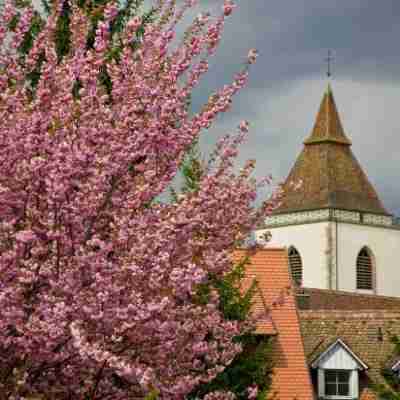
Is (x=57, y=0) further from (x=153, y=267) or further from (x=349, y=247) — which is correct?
(x=349, y=247)

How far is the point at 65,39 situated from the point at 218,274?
731 centimetres

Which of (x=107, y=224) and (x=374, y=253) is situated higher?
(x=374, y=253)

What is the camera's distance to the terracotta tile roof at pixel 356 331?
30.9 meters

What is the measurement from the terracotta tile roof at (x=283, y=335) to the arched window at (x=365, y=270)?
45756mm

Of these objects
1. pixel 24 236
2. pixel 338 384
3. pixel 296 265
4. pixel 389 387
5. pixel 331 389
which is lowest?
pixel 389 387

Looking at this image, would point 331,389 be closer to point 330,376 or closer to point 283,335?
point 330,376

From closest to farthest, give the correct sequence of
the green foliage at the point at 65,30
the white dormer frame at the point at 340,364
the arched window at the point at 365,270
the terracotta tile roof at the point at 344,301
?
the green foliage at the point at 65,30
the white dormer frame at the point at 340,364
the terracotta tile roof at the point at 344,301
the arched window at the point at 365,270

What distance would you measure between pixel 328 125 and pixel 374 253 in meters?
10.5

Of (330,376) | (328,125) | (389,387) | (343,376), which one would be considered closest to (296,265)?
(328,125)

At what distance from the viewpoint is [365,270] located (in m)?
71.5

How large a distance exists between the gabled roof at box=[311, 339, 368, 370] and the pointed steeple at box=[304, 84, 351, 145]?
47583 mm

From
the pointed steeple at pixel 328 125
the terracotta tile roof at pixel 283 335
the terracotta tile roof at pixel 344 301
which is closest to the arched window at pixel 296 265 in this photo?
the pointed steeple at pixel 328 125

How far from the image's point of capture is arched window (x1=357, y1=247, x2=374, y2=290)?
234 ft

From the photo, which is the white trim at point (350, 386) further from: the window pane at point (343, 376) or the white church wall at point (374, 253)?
the white church wall at point (374, 253)
